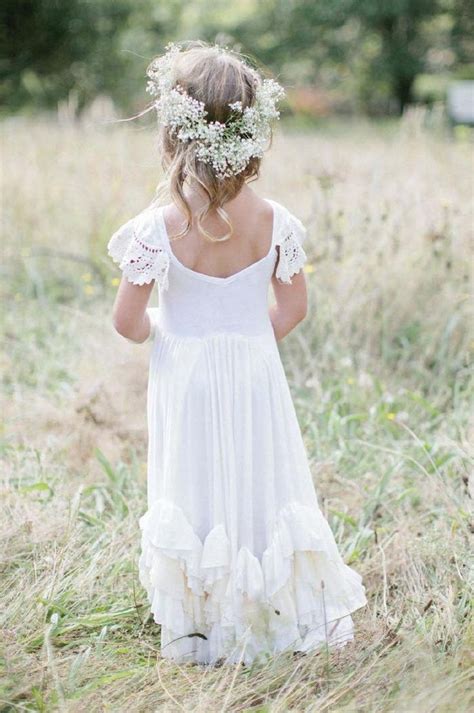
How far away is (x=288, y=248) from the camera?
216cm

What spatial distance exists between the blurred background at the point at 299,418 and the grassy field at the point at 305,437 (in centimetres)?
1

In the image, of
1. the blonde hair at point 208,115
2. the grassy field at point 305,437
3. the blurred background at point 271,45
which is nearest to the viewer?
the blonde hair at point 208,115

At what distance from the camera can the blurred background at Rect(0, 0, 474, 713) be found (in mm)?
2107

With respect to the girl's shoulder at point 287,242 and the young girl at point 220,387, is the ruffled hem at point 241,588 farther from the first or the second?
the girl's shoulder at point 287,242

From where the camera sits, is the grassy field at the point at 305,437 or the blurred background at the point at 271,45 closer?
the grassy field at the point at 305,437

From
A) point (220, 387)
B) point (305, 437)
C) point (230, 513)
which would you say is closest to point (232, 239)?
point (220, 387)

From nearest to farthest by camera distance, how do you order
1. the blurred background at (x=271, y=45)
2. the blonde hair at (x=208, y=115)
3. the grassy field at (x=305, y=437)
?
1. the blonde hair at (x=208, y=115)
2. the grassy field at (x=305, y=437)
3. the blurred background at (x=271, y=45)

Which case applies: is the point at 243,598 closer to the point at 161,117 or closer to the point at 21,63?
the point at 161,117

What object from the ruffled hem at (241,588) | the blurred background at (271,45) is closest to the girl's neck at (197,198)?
the ruffled hem at (241,588)

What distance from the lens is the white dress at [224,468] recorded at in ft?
6.98

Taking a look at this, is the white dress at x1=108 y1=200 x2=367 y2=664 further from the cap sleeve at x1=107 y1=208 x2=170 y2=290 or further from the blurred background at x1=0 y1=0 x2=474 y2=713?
the blurred background at x1=0 y1=0 x2=474 y2=713

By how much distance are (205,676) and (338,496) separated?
1103 mm

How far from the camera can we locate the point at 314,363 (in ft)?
13.1

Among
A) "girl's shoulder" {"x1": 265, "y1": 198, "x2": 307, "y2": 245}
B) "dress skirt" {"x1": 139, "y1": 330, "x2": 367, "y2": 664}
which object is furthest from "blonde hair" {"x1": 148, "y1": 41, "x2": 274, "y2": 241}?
"dress skirt" {"x1": 139, "y1": 330, "x2": 367, "y2": 664}
